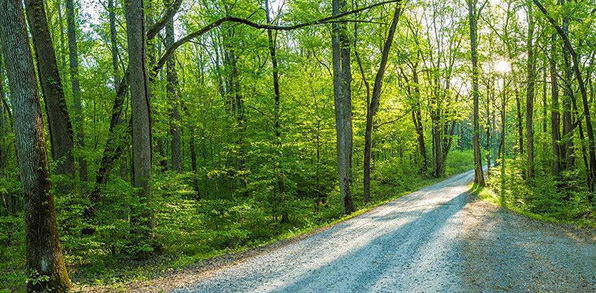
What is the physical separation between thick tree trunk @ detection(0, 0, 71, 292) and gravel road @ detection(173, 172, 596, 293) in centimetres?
192

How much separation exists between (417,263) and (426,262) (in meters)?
0.15

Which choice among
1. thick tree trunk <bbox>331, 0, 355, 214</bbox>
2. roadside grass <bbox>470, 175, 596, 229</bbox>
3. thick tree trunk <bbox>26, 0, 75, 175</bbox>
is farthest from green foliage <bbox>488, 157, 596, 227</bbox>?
Result: thick tree trunk <bbox>26, 0, 75, 175</bbox>

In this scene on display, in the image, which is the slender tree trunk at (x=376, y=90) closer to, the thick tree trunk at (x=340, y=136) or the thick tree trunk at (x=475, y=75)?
the thick tree trunk at (x=340, y=136)

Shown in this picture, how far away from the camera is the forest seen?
608 cm

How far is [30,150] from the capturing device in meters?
4.58


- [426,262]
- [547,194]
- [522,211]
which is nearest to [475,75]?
[547,194]

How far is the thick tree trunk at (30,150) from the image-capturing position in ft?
14.8

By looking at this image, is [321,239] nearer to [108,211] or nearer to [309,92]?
[108,211]

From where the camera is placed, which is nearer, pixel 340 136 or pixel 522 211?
pixel 522 211

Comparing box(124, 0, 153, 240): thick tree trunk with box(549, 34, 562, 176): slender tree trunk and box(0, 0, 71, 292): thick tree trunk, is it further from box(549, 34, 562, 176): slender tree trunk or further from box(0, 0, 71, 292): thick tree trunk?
box(549, 34, 562, 176): slender tree trunk

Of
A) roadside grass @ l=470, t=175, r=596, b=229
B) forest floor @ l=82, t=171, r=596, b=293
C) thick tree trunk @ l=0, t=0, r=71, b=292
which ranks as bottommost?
roadside grass @ l=470, t=175, r=596, b=229

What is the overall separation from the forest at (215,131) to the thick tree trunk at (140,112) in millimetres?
30

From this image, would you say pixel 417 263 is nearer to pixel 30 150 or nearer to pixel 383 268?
pixel 383 268

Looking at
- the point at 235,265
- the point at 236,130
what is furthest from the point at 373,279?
the point at 236,130
